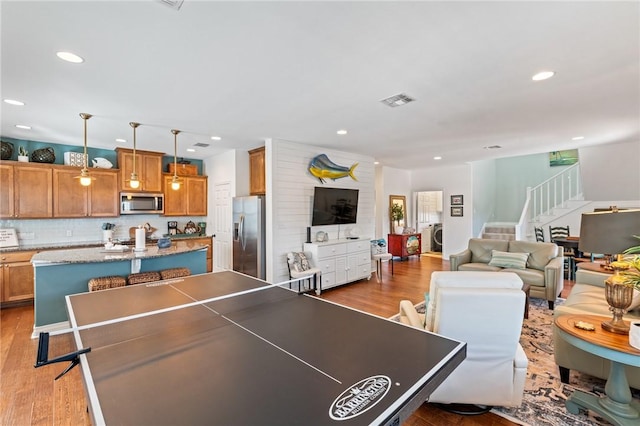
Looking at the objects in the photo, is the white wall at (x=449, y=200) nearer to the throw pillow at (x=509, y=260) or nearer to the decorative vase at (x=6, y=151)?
the throw pillow at (x=509, y=260)

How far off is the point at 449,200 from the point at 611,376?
704 cm

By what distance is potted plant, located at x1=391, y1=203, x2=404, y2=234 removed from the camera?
346 inches

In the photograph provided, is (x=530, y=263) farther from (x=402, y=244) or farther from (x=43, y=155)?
(x=43, y=155)

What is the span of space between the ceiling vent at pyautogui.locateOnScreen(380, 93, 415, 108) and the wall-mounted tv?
2.45 m

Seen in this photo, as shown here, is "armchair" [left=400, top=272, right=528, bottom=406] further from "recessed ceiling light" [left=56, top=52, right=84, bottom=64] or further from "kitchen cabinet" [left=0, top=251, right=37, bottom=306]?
"kitchen cabinet" [left=0, top=251, right=37, bottom=306]

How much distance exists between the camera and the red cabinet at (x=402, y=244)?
8.40 m

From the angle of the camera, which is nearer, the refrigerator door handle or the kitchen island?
the kitchen island

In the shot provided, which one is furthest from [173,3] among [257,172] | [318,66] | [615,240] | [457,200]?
[457,200]

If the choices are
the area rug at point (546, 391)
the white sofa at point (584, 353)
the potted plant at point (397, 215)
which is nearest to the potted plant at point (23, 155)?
the area rug at point (546, 391)

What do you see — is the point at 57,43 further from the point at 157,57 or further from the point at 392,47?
the point at 392,47

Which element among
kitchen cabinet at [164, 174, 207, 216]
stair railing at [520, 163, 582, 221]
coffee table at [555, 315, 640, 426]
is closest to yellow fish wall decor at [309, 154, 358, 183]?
kitchen cabinet at [164, 174, 207, 216]

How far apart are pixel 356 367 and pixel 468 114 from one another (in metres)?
3.67

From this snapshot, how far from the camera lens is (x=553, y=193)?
323 inches

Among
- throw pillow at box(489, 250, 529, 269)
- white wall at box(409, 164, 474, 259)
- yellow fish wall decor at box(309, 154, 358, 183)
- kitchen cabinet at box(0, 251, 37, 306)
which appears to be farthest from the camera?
white wall at box(409, 164, 474, 259)
